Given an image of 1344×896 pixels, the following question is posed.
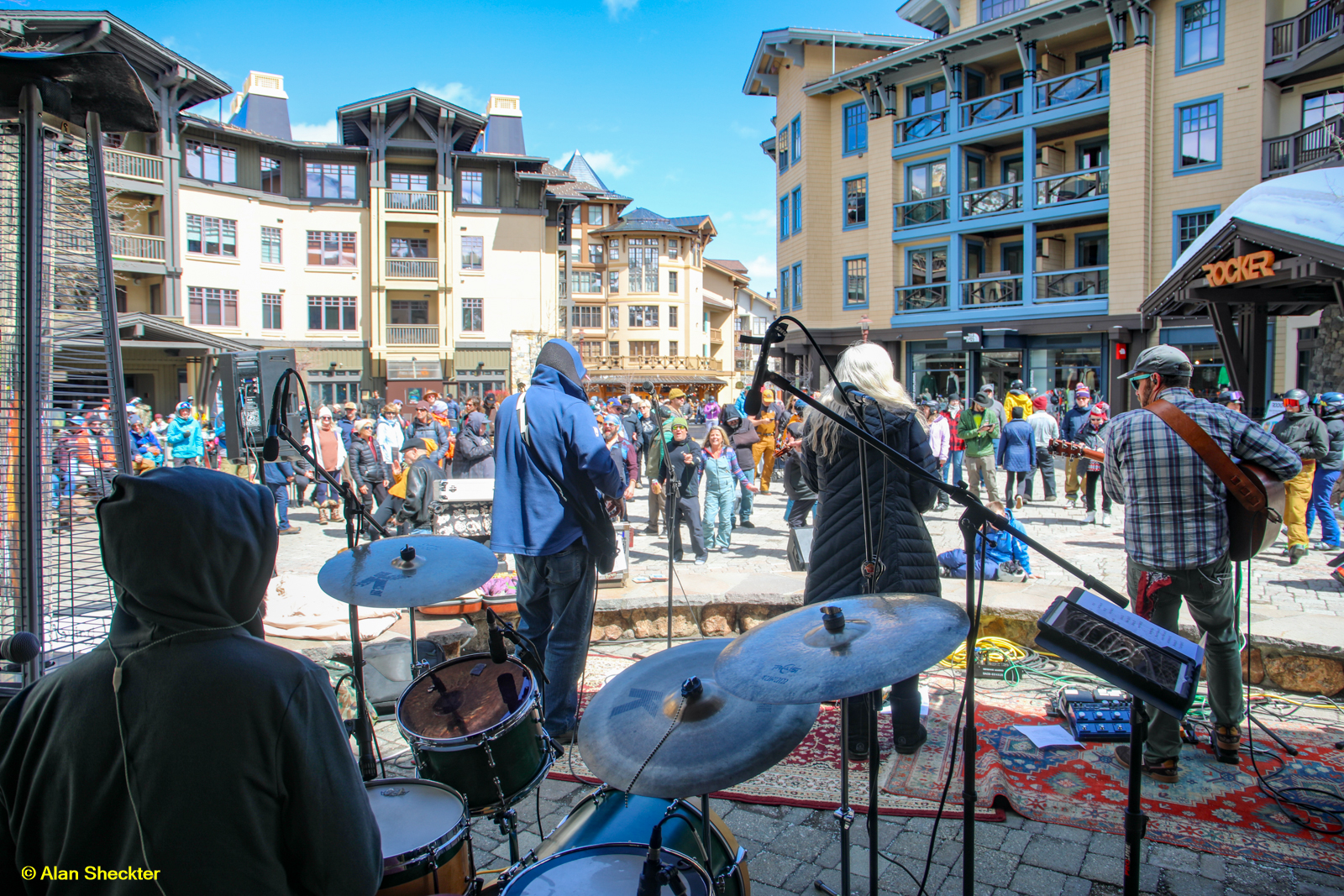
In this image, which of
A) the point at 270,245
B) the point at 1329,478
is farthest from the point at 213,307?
the point at 1329,478

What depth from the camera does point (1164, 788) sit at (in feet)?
11.7

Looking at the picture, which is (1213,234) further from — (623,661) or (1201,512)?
(623,661)

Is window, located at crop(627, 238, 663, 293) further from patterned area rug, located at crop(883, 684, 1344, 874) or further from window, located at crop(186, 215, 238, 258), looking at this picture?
patterned area rug, located at crop(883, 684, 1344, 874)

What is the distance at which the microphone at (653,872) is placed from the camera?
1793 millimetres

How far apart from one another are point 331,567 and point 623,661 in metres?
2.82

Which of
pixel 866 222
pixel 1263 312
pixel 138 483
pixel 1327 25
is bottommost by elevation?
pixel 138 483

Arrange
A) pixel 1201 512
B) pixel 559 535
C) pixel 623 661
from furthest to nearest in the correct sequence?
pixel 623 661, pixel 559 535, pixel 1201 512

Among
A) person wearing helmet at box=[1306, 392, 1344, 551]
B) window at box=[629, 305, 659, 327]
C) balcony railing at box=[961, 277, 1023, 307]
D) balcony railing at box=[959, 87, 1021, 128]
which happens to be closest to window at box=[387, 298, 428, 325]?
window at box=[629, 305, 659, 327]

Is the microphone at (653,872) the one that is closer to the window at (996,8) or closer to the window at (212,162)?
the window at (996,8)

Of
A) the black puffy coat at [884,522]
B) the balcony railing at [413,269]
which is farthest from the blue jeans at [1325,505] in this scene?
the balcony railing at [413,269]

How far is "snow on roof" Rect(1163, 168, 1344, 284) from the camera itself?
273 inches

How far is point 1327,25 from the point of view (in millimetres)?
16766

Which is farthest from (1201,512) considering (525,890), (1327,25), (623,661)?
(1327,25)

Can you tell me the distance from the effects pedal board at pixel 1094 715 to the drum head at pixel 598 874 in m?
2.98
